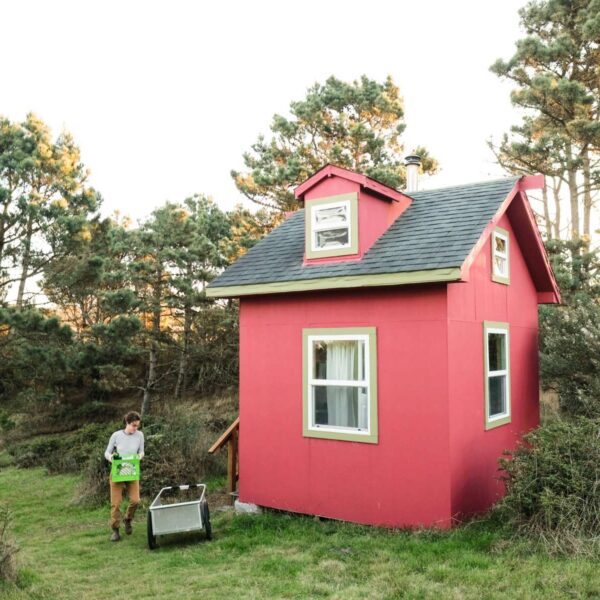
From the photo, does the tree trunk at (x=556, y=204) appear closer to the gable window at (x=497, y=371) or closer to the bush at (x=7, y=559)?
the gable window at (x=497, y=371)

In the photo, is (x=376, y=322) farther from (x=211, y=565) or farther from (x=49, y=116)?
(x=49, y=116)

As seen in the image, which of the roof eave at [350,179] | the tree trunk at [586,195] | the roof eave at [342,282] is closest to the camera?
the roof eave at [342,282]

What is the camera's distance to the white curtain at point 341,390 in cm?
825

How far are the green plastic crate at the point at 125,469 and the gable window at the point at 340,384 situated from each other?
8.34ft

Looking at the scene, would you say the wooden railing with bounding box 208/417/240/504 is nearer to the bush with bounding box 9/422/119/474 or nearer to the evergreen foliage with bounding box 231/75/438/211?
the bush with bounding box 9/422/119/474

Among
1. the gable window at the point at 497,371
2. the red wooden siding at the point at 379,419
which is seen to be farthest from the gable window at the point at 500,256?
the red wooden siding at the point at 379,419

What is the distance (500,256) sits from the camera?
9.40 m

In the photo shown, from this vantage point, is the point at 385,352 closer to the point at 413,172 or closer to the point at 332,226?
the point at 332,226

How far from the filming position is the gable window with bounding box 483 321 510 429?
8.62 meters

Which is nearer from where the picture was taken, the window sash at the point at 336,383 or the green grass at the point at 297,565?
the green grass at the point at 297,565

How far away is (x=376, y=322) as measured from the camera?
8.06 meters

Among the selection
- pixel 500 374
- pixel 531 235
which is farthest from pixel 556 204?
pixel 500 374

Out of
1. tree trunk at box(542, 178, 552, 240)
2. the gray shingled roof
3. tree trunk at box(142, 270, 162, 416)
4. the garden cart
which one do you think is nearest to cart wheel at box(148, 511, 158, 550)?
the garden cart

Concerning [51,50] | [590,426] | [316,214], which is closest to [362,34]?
[51,50]
